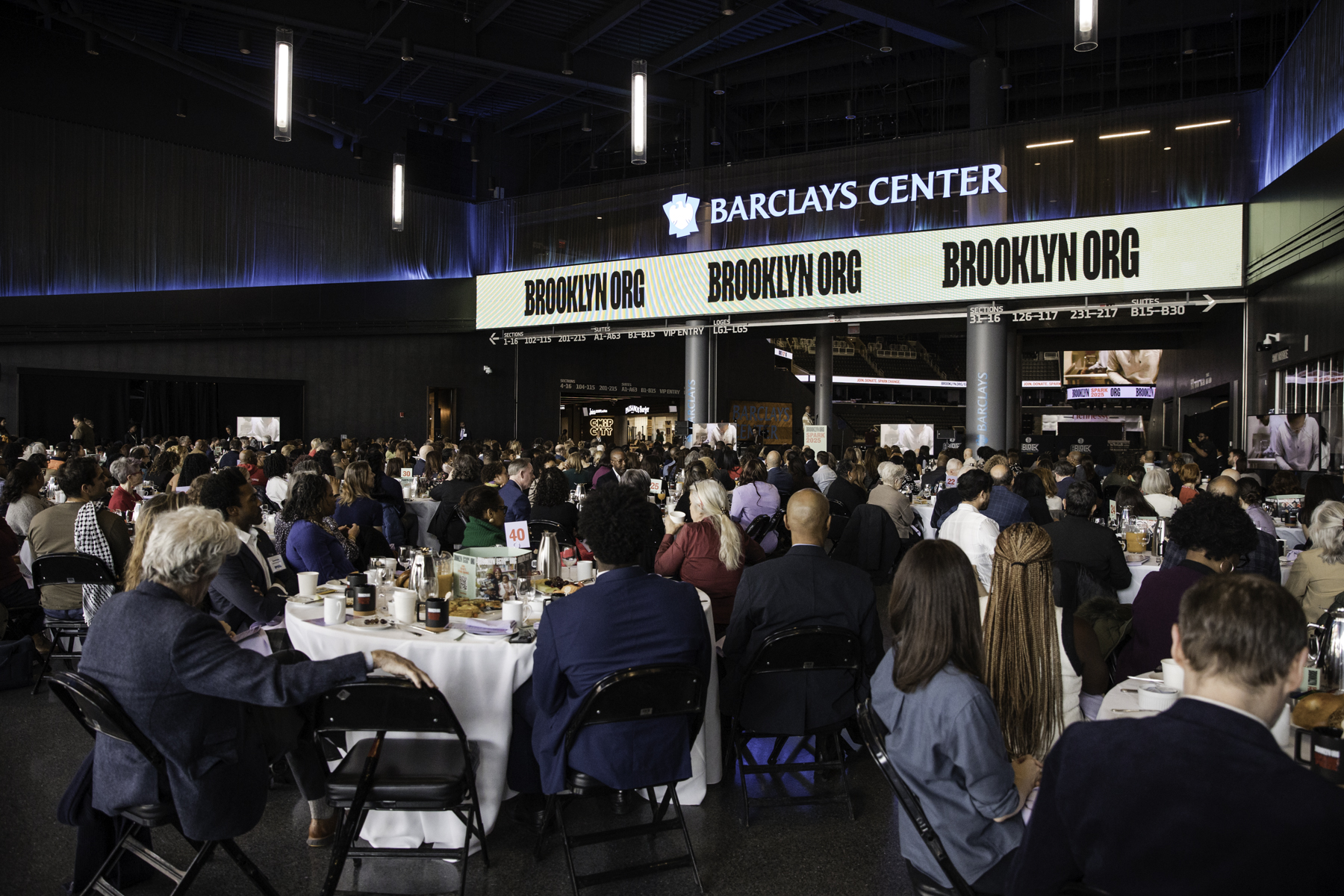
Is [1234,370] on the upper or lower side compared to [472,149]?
lower

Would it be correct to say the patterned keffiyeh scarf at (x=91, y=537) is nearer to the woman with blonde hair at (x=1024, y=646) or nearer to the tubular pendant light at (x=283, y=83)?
the tubular pendant light at (x=283, y=83)

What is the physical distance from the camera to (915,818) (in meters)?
2.32

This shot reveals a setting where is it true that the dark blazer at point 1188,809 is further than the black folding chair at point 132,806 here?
No

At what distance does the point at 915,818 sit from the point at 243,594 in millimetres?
3053

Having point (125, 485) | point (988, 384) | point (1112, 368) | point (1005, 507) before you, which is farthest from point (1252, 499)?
point (1112, 368)

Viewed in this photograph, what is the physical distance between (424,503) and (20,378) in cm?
1253

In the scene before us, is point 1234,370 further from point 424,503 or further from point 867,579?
point 867,579

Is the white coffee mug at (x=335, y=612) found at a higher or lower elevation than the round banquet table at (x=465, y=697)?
higher

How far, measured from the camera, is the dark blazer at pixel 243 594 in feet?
13.0

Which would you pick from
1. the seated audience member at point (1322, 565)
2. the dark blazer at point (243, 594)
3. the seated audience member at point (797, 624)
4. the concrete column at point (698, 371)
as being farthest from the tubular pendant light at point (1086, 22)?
the concrete column at point (698, 371)

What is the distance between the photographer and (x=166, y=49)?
16688 millimetres

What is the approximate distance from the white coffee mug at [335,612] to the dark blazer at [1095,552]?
12.3ft

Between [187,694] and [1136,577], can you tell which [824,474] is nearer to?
[1136,577]

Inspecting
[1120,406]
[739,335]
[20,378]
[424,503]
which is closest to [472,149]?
[739,335]
